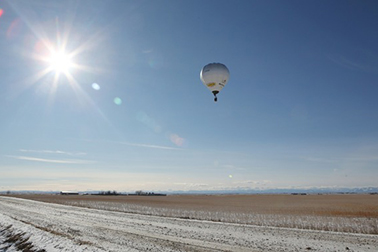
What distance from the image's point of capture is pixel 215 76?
22.6 meters

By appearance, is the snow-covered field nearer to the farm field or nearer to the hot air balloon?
the farm field

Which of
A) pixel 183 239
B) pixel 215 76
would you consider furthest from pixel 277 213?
pixel 183 239

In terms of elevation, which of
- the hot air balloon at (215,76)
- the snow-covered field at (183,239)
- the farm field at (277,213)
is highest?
the hot air balloon at (215,76)

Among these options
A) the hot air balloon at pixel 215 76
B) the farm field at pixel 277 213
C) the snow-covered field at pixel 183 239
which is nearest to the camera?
the snow-covered field at pixel 183 239

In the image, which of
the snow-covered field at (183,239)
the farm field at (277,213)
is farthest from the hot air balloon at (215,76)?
the farm field at (277,213)

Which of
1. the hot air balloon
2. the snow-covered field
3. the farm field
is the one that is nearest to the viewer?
the snow-covered field

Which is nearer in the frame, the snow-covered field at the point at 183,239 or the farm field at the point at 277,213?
the snow-covered field at the point at 183,239

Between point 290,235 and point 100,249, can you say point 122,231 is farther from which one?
point 290,235

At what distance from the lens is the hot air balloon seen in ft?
74.1

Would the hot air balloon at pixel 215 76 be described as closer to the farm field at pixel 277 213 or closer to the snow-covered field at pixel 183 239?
the snow-covered field at pixel 183 239

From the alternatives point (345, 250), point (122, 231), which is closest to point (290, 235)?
point (345, 250)

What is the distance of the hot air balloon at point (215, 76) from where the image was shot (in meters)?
22.6

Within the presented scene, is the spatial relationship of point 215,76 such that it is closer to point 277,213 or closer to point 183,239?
point 183,239

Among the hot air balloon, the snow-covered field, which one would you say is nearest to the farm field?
the snow-covered field
